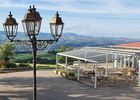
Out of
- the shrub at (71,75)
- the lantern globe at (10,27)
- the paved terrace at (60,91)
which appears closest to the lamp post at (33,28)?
the lantern globe at (10,27)

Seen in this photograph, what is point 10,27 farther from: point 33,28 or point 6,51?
point 6,51

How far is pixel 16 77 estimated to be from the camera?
1453 inches

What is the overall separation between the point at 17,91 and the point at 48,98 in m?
3.77

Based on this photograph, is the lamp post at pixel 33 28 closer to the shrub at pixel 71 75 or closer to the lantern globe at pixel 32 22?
the lantern globe at pixel 32 22

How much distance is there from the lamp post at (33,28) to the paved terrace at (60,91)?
43.8 ft

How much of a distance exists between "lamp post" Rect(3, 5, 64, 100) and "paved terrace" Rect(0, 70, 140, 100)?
43.8ft

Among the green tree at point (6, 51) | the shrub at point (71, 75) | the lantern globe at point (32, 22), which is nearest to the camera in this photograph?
the lantern globe at point (32, 22)

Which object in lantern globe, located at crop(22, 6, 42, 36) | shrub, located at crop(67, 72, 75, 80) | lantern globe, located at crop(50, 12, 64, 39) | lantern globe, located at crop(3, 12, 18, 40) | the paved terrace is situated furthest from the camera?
shrub, located at crop(67, 72, 75, 80)

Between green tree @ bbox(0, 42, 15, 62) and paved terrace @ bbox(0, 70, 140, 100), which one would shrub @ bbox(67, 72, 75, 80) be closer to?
paved terrace @ bbox(0, 70, 140, 100)

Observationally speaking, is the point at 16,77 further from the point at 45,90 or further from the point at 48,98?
the point at 48,98

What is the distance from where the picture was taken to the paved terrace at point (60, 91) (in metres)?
24.8

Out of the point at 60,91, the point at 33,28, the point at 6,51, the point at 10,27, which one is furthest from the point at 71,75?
the point at 33,28

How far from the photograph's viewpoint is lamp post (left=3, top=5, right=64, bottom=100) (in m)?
9.73

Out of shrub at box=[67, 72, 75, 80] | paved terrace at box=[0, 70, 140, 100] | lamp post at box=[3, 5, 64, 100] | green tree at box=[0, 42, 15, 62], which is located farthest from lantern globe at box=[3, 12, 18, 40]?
green tree at box=[0, 42, 15, 62]
